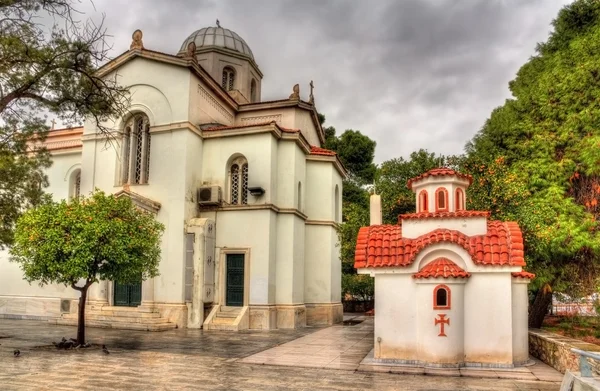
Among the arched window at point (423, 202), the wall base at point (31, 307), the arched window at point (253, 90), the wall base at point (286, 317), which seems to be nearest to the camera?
the arched window at point (423, 202)

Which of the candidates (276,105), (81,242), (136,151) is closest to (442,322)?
(81,242)

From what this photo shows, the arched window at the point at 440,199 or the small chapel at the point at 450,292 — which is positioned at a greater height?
the arched window at the point at 440,199

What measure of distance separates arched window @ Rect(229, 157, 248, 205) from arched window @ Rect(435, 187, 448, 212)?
9193 mm

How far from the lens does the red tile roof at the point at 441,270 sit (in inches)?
427

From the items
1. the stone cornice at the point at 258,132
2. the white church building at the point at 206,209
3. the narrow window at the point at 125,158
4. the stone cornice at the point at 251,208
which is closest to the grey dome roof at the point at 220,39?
the white church building at the point at 206,209

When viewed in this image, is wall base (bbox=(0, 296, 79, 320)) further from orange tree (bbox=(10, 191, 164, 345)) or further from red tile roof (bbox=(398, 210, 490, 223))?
red tile roof (bbox=(398, 210, 490, 223))

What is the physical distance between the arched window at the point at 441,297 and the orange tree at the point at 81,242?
25.7ft

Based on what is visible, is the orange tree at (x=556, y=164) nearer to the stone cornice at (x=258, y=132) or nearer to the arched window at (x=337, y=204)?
the stone cornice at (x=258, y=132)

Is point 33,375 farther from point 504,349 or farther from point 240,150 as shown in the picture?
point 240,150

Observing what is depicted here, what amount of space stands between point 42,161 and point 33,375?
35.0 feet

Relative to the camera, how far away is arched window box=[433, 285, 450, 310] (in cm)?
1083

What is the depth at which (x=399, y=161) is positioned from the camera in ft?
60.0

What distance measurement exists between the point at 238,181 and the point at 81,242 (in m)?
8.18

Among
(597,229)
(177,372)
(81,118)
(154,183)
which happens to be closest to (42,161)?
(154,183)
